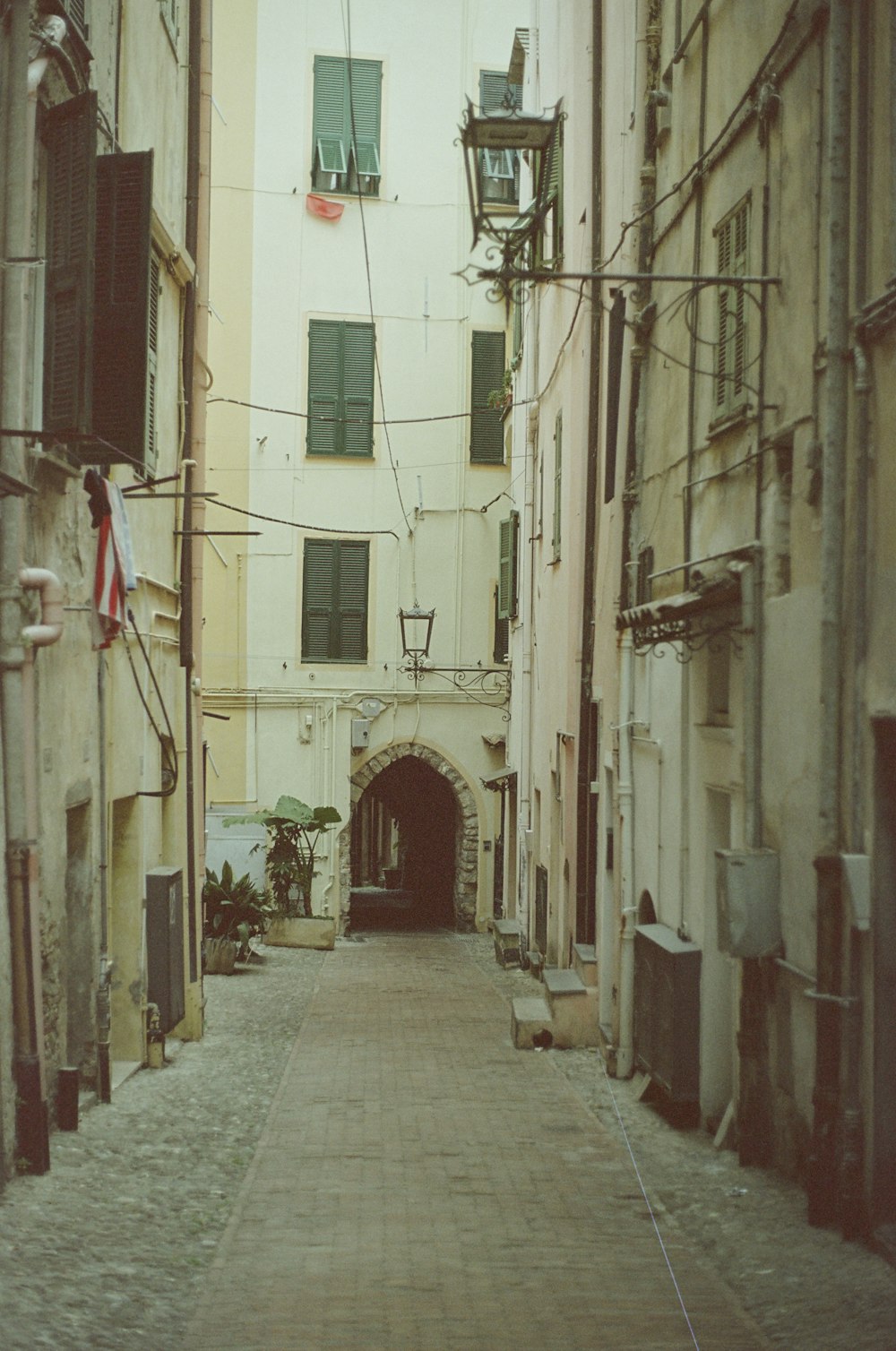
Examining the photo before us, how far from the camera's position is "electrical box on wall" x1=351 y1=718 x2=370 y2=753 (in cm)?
2559

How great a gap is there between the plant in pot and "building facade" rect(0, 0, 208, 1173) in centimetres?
486

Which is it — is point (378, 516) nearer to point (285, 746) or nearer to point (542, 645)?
point (285, 746)

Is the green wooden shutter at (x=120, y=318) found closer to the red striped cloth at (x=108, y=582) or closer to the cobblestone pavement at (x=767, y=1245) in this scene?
the red striped cloth at (x=108, y=582)

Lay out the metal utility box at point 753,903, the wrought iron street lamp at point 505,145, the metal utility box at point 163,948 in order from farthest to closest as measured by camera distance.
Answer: the metal utility box at point 163,948
the metal utility box at point 753,903
the wrought iron street lamp at point 505,145

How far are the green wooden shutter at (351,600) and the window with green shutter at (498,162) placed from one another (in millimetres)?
6076

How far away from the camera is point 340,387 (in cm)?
2556

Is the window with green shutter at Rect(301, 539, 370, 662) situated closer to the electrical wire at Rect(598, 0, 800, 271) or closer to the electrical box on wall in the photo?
the electrical box on wall

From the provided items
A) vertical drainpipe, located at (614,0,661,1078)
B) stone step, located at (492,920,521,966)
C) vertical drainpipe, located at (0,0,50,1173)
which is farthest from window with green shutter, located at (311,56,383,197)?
vertical drainpipe, located at (0,0,50,1173)

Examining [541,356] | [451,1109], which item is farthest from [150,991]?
[541,356]

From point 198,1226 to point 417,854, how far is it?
24201 mm

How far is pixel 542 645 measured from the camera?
19.9 metres

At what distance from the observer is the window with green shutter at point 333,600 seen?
25578 mm

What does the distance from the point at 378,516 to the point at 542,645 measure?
6.77 metres

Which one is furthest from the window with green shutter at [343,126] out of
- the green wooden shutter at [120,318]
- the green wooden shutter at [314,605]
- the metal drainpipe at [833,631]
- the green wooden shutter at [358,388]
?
the metal drainpipe at [833,631]
